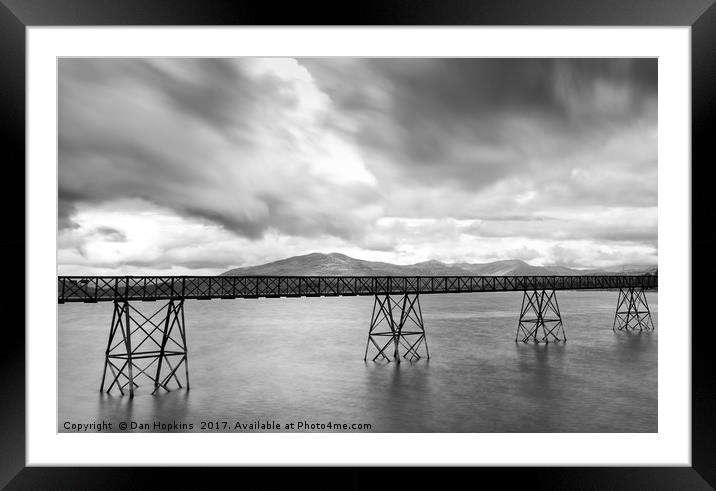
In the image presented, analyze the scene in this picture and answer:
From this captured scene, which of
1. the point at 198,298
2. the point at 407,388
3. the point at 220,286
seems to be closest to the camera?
the point at 198,298

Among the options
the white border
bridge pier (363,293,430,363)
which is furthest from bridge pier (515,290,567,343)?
the white border

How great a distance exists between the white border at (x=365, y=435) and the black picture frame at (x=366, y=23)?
272mm

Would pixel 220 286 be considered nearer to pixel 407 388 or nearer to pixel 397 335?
pixel 397 335

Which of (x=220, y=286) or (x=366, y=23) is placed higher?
(x=366, y=23)

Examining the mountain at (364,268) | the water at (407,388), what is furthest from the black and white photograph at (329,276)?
the mountain at (364,268)

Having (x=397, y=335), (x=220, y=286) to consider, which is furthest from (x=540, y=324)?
(x=220, y=286)

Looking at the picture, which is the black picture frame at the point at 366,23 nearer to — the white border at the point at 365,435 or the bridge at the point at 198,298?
the white border at the point at 365,435

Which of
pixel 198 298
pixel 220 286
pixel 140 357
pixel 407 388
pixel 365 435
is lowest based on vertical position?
pixel 407 388

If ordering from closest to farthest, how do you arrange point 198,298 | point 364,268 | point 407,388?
point 198,298 → point 407,388 → point 364,268

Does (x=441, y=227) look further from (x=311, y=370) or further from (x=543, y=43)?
(x=543, y=43)

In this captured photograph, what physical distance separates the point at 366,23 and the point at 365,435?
9095 millimetres

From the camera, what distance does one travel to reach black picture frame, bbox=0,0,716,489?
9.79m

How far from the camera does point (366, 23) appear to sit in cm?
988

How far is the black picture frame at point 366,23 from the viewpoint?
9.79 metres
